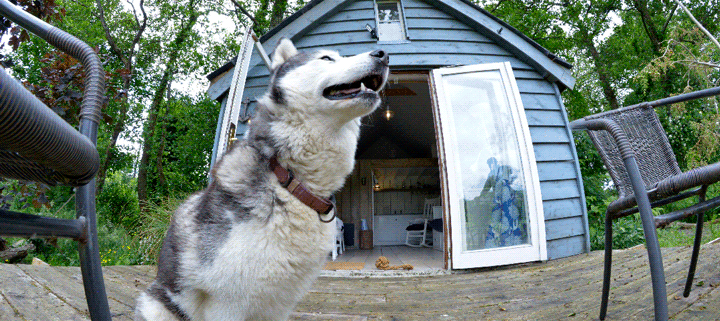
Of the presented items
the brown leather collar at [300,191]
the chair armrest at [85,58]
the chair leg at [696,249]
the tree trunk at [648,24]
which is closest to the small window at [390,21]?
the chair leg at [696,249]

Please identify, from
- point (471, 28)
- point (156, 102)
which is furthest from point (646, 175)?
point (156, 102)

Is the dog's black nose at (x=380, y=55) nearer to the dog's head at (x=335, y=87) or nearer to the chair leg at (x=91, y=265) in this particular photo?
the dog's head at (x=335, y=87)

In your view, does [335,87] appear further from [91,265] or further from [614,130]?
[614,130]

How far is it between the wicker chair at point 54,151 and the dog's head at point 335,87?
603 mm

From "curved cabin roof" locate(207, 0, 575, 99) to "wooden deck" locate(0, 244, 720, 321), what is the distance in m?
2.34

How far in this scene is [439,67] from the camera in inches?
175

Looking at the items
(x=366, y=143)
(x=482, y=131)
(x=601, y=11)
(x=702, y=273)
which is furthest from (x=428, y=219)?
(x=601, y=11)

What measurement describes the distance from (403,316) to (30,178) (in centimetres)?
210

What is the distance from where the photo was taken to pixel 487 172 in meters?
3.97

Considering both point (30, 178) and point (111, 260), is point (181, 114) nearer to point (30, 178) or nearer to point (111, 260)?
point (111, 260)

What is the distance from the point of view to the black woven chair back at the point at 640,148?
1600 millimetres

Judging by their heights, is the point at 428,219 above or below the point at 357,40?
below

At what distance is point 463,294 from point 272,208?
214 cm

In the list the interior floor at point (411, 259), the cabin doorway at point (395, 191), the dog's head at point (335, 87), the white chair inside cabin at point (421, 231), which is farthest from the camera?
the cabin doorway at point (395, 191)
